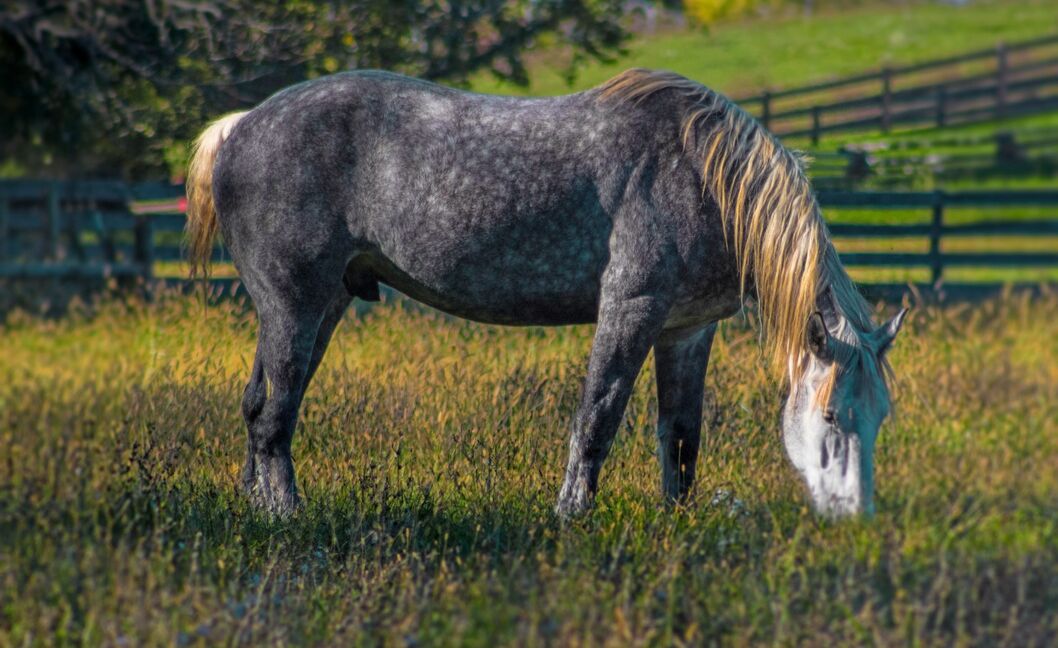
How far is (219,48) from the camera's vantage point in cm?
1079

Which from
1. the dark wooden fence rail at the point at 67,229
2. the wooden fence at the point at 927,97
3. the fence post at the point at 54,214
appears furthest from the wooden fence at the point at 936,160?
the fence post at the point at 54,214

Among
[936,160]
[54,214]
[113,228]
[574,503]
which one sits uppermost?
[936,160]

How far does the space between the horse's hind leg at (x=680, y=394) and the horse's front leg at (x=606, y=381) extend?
0.42 metres

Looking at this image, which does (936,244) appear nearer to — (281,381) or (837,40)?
(281,381)

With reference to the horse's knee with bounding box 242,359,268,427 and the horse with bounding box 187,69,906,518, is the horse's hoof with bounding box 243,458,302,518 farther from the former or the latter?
the horse's knee with bounding box 242,359,268,427

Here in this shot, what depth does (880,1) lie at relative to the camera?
141 feet

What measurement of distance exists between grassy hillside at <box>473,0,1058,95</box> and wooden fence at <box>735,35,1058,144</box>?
1.81 metres

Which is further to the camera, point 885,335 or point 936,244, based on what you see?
point 936,244

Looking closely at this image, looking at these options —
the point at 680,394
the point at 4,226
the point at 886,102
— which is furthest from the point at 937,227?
the point at 4,226

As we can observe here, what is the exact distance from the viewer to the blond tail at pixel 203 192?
5727mm

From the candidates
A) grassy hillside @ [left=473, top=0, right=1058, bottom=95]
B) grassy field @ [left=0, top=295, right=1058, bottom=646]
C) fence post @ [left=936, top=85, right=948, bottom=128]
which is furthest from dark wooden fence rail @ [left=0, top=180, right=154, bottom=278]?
fence post @ [left=936, top=85, right=948, bottom=128]

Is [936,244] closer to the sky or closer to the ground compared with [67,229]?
closer to the sky

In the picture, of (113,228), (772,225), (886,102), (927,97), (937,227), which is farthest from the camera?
(927,97)

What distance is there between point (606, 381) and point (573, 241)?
657 millimetres
